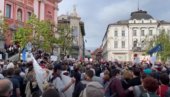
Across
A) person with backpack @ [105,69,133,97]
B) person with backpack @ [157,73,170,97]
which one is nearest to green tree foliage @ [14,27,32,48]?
person with backpack @ [105,69,133,97]

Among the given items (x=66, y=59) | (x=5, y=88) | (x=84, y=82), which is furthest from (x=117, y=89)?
(x=66, y=59)

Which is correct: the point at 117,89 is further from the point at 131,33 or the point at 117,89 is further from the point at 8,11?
the point at 131,33

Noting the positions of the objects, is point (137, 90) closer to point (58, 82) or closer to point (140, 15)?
point (58, 82)

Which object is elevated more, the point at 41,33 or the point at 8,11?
the point at 8,11

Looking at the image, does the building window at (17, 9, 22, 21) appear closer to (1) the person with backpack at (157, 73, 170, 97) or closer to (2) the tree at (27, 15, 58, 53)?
(2) the tree at (27, 15, 58, 53)

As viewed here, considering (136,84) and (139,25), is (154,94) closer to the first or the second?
(136,84)

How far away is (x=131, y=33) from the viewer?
119812mm

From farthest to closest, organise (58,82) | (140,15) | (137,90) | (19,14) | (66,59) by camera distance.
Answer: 1. (140,15)
2. (19,14)
3. (66,59)
4. (58,82)
5. (137,90)

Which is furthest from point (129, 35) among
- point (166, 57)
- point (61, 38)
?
point (61, 38)

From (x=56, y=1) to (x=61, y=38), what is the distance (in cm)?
1536

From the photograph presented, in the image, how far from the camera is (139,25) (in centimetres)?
11844

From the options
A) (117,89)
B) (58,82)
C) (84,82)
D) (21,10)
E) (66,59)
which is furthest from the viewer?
(21,10)

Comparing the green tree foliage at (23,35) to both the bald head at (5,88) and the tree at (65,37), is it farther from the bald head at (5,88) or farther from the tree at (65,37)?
the bald head at (5,88)

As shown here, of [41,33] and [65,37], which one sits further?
[65,37]
